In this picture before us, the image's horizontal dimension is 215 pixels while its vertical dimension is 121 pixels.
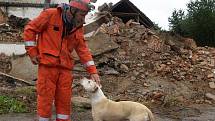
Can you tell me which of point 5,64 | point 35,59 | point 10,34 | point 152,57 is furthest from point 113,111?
point 10,34

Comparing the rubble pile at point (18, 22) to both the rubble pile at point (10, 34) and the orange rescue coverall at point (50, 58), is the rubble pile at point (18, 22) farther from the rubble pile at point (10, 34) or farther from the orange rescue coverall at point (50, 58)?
the orange rescue coverall at point (50, 58)

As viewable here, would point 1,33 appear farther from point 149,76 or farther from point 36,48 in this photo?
point 36,48

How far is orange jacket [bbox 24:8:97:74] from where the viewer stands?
23.9ft

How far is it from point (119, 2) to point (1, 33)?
8.20m

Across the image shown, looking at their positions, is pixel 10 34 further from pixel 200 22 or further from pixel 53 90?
pixel 53 90

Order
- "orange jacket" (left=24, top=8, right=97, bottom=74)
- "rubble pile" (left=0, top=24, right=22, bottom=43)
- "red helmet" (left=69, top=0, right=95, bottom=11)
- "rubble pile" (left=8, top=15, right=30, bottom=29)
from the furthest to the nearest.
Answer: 1. "rubble pile" (left=8, top=15, right=30, bottom=29)
2. "rubble pile" (left=0, top=24, right=22, bottom=43)
3. "orange jacket" (left=24, top=8, right=97, bottom=74)
4. "red helmet" (left=69, top=0, right=95, bottom=11)

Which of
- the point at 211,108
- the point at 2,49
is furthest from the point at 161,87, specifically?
the point at 2,49

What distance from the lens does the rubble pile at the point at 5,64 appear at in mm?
16531

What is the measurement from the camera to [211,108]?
14125 mm

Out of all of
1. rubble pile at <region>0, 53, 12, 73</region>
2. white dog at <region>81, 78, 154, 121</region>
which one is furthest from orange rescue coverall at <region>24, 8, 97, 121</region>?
rubble pile at <region>0, 53, 12, 73</region>

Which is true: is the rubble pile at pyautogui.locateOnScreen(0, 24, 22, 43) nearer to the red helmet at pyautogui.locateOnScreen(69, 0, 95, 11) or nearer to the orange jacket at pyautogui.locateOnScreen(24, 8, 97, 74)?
the orange jacket at pyautogui.locateOnScreen(24, 8, 97, 74)

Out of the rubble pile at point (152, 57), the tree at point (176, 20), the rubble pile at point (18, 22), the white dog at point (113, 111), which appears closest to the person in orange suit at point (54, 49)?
the white dog at point (113, 111)

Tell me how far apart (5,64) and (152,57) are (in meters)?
4.86

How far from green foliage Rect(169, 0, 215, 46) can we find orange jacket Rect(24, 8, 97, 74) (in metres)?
21.7
